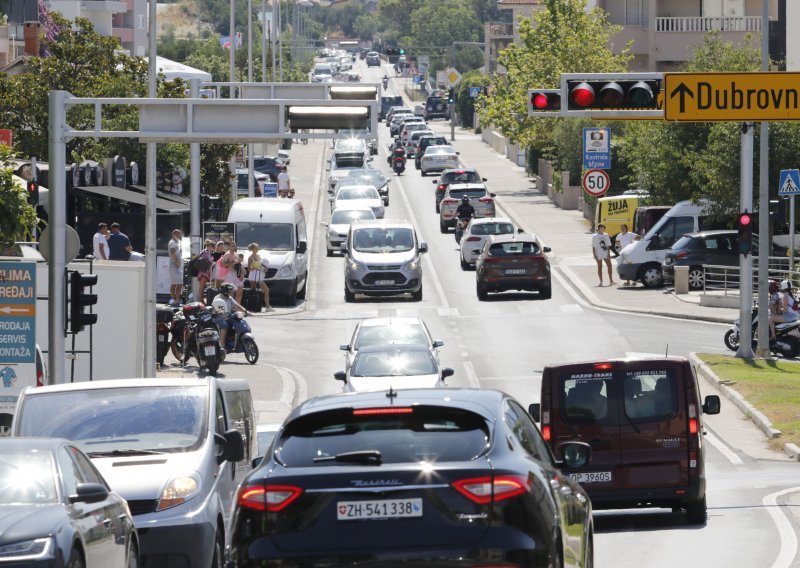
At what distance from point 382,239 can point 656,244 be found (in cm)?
762

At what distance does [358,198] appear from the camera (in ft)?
211

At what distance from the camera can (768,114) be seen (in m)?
23.3

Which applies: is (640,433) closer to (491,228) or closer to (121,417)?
(121,417)

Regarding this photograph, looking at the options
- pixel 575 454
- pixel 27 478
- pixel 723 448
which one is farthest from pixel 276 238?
pixel 27 478

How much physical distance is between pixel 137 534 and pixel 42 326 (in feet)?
45.3

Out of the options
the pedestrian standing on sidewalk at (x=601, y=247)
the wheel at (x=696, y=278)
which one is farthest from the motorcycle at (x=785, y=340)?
the pedestrian standing on sidewalk at (x=601, y=247)

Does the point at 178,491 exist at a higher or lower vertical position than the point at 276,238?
lower

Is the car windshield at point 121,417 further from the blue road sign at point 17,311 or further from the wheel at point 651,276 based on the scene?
the wheel at point 651,276

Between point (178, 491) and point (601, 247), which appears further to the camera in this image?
point (601, 247)

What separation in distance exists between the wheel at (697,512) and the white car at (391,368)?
331 inches

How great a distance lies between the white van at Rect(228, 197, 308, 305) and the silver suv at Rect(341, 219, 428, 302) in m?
1.39

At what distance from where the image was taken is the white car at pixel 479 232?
49500mm

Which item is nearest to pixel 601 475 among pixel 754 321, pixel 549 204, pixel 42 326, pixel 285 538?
pixel 285 538

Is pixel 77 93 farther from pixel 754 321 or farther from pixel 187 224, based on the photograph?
pixel 754 321
